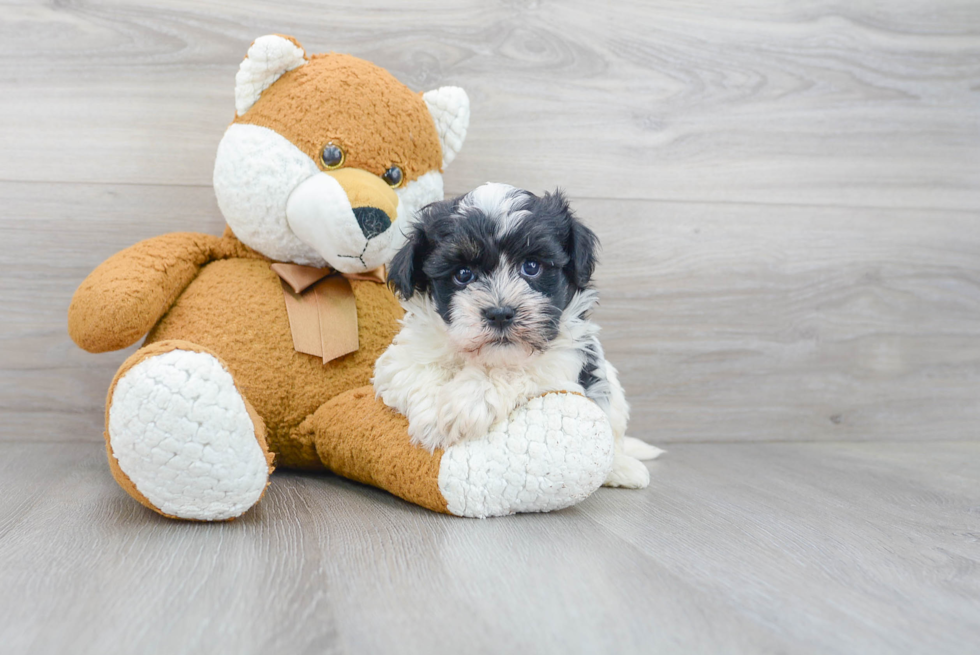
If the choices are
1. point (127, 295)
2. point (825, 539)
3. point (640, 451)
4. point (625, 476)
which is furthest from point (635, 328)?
A: point (127, 295)

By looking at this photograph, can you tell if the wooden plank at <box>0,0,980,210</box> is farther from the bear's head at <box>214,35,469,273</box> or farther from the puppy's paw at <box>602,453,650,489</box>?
the puppy's paw at <box>602,453,650,489</box>

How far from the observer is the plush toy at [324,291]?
112 cm

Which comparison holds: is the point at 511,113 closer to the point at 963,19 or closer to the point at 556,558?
the point at 556,558

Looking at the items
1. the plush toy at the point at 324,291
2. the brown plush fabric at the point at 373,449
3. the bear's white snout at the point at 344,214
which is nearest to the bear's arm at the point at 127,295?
the plush toy at the point at 324,291

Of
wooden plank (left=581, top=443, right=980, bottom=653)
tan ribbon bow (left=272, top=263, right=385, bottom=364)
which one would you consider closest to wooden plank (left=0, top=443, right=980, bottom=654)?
wooden plank (left=581, top=443, right=980, bottom=653)

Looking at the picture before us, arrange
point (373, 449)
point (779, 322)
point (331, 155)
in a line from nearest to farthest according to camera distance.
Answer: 1. point (373, 449)
2. point (331, 155)
3. point (779, 322)

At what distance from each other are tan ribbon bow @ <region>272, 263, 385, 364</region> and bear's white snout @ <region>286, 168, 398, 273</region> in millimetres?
85

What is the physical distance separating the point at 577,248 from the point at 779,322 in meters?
1.00

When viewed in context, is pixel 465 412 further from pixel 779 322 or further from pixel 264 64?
pixel 779 322

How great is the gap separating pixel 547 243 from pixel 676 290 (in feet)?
2.82

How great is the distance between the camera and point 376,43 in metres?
1.71

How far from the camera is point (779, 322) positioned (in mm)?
1956

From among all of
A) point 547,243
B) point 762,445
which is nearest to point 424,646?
point 547,243

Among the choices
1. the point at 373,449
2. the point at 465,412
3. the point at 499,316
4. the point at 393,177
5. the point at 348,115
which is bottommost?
the point at 373,449
